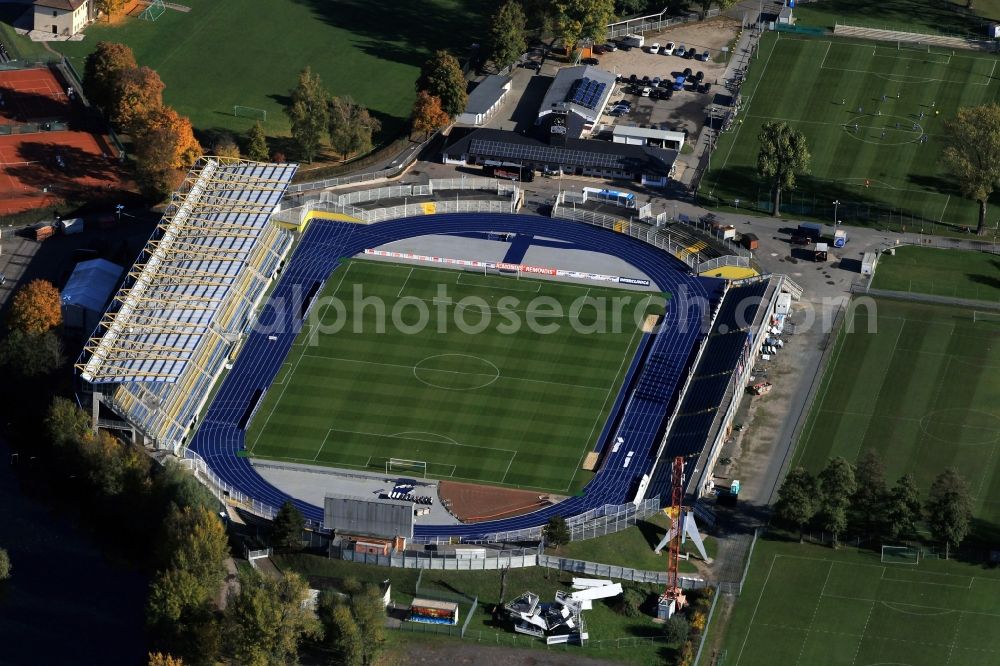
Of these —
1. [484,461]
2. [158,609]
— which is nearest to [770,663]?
[484,461]

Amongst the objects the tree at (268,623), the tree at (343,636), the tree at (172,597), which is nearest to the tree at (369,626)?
the tree at (343,636)

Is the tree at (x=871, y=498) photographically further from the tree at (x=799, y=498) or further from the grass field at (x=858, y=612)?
the tree at (x=799, y=498)

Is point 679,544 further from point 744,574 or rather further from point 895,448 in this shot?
point 895,448

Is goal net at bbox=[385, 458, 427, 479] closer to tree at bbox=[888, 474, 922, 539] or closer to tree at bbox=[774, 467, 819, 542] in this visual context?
tree at bbox=[774, 467, 819, 542]

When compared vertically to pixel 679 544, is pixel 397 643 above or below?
below

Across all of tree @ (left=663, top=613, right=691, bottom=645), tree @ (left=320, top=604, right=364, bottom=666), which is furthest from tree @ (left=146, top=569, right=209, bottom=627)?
tree @ (left=663, top=613, right=691, bottom=645)

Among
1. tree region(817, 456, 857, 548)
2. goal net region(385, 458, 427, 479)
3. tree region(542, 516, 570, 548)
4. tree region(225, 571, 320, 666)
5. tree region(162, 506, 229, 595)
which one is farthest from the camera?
goal net region(385, 458, 427, 479)
